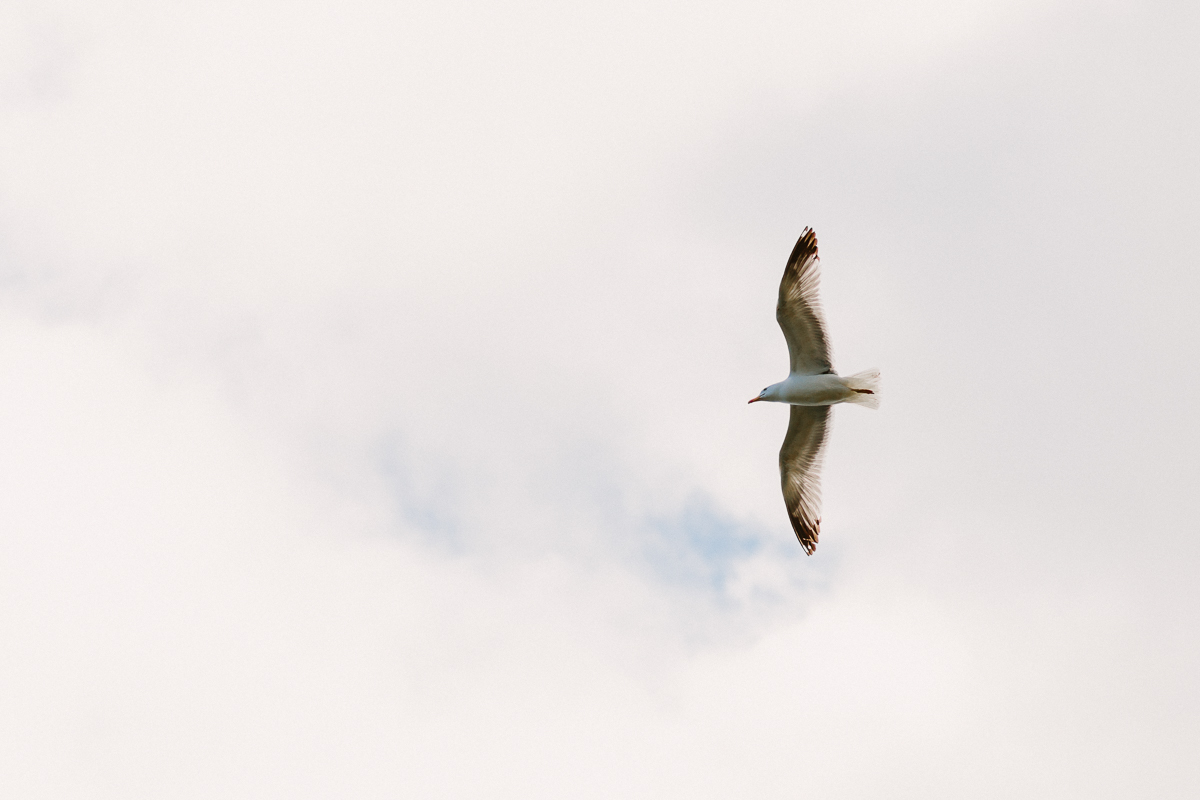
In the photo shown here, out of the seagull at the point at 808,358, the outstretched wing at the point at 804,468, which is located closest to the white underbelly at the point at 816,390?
the seagull at the point at 808,358

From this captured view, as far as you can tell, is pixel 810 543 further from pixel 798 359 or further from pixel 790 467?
pixel 798 359

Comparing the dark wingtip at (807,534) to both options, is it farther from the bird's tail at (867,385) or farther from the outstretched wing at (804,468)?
the bird's tail at (867,385)

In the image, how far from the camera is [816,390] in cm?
2161

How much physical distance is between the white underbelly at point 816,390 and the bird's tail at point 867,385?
0.36 feet

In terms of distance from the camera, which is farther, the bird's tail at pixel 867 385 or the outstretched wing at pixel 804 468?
the outstretched wing at pixel 804 468

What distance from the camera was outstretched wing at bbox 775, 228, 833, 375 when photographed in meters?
21.2

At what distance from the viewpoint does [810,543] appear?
23875 mm

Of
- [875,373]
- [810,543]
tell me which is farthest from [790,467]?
[875,373]

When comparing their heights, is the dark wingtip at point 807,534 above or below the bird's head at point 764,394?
below

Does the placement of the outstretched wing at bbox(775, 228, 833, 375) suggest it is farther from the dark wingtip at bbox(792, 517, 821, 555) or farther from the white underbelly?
the dark wingtip at bbox(792, 517, 821, 555)

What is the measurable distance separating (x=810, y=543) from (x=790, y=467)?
1.57 metres

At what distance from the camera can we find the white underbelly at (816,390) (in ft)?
70.2

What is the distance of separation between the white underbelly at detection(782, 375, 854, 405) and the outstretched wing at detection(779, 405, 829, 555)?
0.98m

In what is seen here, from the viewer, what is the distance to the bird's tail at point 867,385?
21234 millimetres
